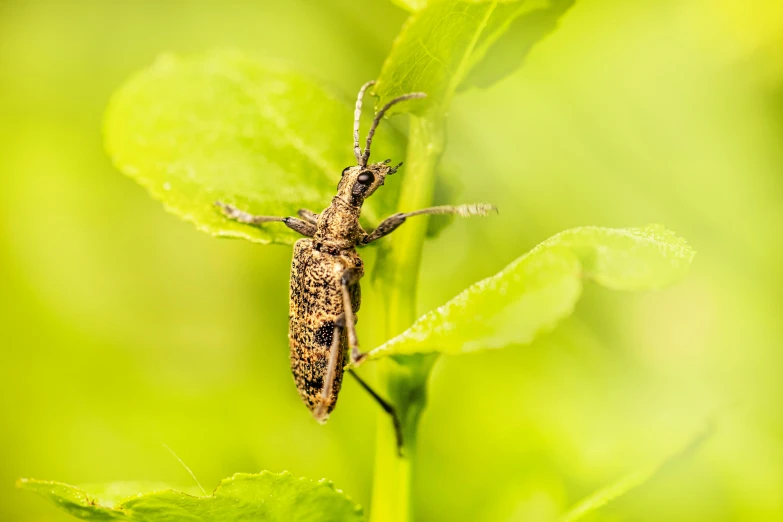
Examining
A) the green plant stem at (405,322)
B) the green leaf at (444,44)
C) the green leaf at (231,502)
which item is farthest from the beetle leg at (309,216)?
the green leaf at (231,502)

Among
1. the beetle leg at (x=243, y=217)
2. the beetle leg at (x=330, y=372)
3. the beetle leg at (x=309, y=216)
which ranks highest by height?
the beetle leg at (x=309, y=216)

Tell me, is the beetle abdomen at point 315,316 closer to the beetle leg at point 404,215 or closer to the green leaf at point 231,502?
the beetle leg at point 404,215

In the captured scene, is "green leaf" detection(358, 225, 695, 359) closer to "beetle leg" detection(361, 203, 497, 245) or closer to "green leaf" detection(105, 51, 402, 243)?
"beetle leg" detection(361, 203, 497, 245)

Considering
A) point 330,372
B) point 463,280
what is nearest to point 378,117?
point 330,372

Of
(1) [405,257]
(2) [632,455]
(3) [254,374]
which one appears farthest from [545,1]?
(3) [254,374]

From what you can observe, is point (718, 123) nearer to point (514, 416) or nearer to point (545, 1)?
point (514, 416)
